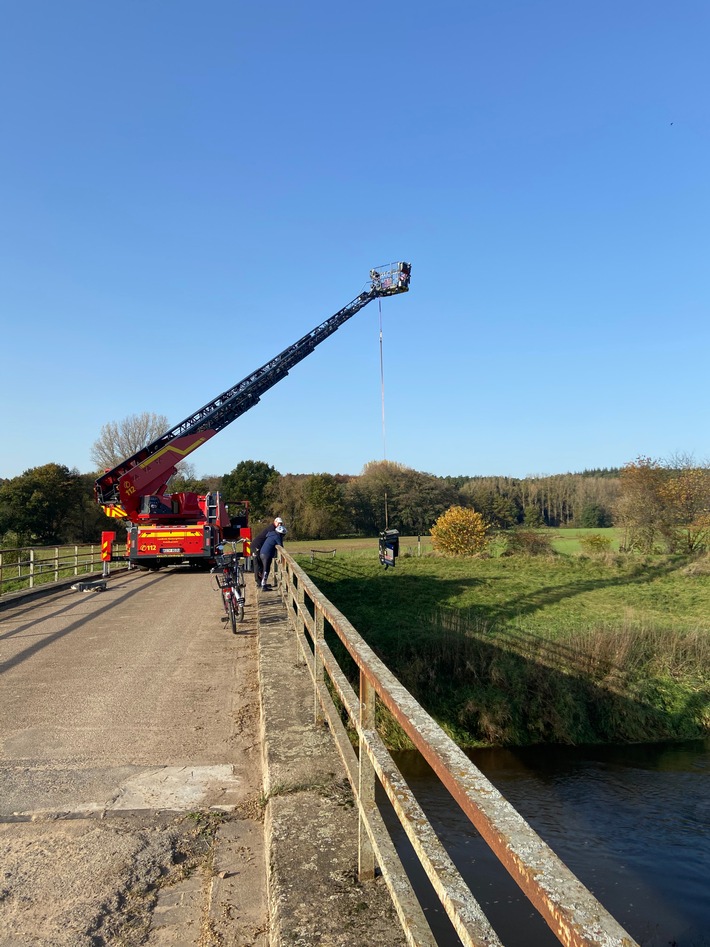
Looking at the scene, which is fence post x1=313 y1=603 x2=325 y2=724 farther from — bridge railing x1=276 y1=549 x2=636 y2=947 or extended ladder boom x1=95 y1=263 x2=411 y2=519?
extended ladder boom x1=95 y1=263 x2=411 y2=519

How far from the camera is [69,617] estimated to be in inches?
453

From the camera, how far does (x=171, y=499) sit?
21.1 metres

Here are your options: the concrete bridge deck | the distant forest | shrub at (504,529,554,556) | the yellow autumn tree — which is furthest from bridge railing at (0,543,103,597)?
shrub at (504,529,554,556)

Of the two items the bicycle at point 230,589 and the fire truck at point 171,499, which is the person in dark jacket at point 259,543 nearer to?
the bicycle at point 230,589

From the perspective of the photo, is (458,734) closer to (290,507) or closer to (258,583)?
(258,583)

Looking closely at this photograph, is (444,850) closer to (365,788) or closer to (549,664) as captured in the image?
(365,788)

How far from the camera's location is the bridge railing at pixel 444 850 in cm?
115

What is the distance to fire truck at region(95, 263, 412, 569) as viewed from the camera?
63.9 ft

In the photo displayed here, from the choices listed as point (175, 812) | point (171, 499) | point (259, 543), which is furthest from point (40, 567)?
point (175, 812)

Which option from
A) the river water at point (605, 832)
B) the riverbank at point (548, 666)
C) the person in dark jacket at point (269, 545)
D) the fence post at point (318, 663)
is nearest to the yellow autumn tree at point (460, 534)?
the riverbank at point (548, 666)

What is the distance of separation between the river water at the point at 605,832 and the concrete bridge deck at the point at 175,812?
10.9 feet

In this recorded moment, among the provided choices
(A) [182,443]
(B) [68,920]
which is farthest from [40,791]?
(A) [182,443]

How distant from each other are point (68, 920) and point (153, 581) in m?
15.7

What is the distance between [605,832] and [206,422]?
15.8 m
